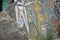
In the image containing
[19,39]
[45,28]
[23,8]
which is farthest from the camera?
[45,28]

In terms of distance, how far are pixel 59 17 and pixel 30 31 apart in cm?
509

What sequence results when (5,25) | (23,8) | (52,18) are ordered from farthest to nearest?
1. (52,18)
2. (23,8)
3. (5,25)

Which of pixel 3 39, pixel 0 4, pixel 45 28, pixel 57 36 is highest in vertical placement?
pixel 0 4

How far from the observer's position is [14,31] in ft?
17.2

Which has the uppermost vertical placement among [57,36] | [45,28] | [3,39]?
[3,39]

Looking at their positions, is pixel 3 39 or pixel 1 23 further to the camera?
pixel 1 23

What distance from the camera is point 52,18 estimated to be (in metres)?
12.0

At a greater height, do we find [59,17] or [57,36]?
[59,17]

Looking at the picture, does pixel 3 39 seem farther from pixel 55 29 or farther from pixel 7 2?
pixel 55 29

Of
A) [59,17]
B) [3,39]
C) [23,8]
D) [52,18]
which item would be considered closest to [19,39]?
[3,39]

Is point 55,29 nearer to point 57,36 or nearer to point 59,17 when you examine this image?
point 57,36

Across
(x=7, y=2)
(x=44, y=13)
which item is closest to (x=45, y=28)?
(x=44, y=13)

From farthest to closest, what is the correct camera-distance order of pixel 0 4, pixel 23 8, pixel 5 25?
pixel 23 8 < pixel 0 4 < pixel 5 25

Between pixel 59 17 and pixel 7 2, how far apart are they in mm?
6382
